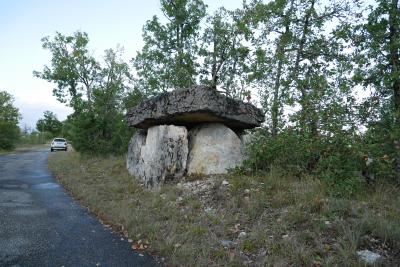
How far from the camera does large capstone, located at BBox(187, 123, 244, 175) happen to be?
937cm

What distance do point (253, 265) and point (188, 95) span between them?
561 centimetres

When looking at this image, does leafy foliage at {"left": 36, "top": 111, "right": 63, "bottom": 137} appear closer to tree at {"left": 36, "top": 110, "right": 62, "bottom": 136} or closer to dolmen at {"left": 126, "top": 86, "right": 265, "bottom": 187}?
tree at {"left": 36, "top": 110, "right": 62, "bottom": 136}

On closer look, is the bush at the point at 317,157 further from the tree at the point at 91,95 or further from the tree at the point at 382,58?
the tree at the point at 91,95

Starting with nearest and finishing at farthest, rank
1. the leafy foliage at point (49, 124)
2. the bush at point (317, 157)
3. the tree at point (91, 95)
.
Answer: the bush at point (317, 157) → the tree at point (91, 95) → the leafy foliage at point (49, 124)

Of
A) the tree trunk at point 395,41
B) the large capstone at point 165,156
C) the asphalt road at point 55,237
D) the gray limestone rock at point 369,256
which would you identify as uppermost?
the tree trunk at point 395,41

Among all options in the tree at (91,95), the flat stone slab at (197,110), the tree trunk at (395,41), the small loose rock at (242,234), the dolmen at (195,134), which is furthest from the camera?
the tree at (91,95)

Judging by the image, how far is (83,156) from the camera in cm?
1931

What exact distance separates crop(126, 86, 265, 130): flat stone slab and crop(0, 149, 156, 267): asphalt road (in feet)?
11.2

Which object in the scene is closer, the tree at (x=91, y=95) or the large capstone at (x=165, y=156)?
the large capstone at (x=165, y=156)

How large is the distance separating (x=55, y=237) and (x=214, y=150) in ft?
15.9

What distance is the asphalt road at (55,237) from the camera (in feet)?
16.1

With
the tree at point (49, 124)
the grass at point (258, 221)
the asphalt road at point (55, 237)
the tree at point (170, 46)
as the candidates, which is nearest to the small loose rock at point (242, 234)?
the grass at point (258, 221)

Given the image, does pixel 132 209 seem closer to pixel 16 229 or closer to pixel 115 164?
pixel 16 229

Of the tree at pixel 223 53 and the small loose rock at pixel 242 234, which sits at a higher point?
the tree at pixel 223 53
